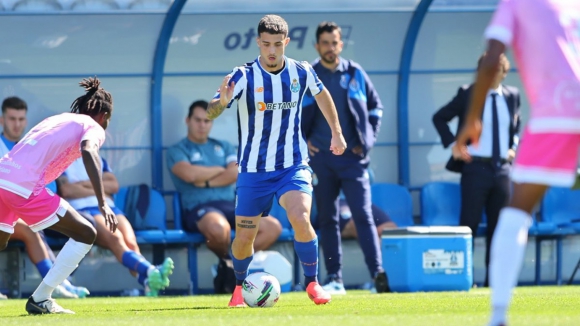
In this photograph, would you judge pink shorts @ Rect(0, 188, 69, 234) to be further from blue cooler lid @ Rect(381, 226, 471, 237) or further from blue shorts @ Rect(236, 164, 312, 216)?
blue cooler lid @ Rect(381, 226, 471, 237)

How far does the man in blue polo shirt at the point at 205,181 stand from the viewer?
37.7 ft

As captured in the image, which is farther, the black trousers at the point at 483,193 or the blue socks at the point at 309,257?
the black trousers at the point at 483,193

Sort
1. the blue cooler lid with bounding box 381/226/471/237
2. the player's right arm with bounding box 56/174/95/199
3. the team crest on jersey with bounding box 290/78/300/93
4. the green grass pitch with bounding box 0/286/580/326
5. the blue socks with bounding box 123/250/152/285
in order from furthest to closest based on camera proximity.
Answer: the player's right arm with bounding box 56/174/95/199 < the blue cooler lid with bounding box 381/226/471/237 < the blue socks with bounding box 123/250/152/285 < the team crest on jersey with bounding box 290/78/300/93 < the green grass pitch with bounding box 0/286/580/326

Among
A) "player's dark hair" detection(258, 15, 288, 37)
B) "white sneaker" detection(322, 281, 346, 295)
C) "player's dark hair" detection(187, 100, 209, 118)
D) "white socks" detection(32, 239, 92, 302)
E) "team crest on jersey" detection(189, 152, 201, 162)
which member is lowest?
"white sneaker" detection(322, 281, 346, 295)

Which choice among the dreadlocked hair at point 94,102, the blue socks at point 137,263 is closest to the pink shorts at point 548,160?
the dreadlocked hair at point 94,102

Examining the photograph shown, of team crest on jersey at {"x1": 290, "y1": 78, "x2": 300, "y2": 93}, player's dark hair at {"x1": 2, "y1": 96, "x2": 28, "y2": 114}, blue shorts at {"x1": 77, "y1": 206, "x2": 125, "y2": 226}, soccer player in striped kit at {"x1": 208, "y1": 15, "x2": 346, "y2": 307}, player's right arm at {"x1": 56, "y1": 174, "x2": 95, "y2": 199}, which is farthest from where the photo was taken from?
player's dark hair at {"x1": 2, "y1": 96, "x2": 28, "y2": 114}

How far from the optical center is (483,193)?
1145cm

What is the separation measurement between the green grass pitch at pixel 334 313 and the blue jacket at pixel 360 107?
214cm

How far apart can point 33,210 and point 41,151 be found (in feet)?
1.29

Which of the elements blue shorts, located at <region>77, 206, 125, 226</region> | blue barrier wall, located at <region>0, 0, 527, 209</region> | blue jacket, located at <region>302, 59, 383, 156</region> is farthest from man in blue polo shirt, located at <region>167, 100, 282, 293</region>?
blue jacket, located at <region>302, 59, 383, 156</region>

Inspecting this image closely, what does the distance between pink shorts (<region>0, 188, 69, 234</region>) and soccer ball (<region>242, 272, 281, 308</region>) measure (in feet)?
4.50

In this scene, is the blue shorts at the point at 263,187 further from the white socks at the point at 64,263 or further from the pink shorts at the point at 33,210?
the pink shorts at the point at 33,210

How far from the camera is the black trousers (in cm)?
1143

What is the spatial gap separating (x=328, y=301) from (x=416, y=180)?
4962 millimetres
